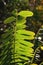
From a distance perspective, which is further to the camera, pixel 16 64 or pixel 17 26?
pixel 16 64

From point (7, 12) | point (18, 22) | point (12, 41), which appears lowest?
point (12, 41)

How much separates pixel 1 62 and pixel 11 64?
0.23ft

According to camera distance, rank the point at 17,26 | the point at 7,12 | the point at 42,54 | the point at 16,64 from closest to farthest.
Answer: the point at 17,26
the point at 16,64
the point at 42,54
the point at 7,12

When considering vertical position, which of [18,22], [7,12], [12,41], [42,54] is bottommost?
[42,54]

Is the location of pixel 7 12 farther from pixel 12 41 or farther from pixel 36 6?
pixel 12 41

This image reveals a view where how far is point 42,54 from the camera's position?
9.93 ft

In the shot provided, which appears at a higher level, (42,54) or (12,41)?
(12,41)

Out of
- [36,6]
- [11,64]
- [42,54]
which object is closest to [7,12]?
[36,6]

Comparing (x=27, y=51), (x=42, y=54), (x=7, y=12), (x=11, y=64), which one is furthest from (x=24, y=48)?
(x=7, y=12)

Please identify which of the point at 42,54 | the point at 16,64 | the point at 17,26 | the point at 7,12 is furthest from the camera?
the point at 7,12

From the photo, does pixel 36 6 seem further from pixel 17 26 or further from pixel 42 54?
pixel 17 26

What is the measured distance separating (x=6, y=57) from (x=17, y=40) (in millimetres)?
141

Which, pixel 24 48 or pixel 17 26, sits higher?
pixel 17 26

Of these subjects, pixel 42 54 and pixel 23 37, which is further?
pixel 42 54
